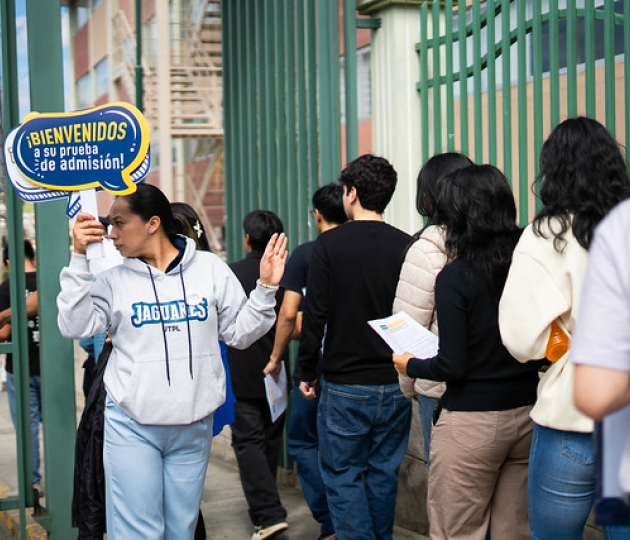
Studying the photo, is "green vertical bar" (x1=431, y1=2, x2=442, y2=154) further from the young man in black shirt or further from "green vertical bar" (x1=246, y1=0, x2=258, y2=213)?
"green vertical bar" (x1=246, y1=0, x2=258, y2=213)

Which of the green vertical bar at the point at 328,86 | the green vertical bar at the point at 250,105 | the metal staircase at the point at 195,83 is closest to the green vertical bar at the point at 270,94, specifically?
the green vertical bar at the point at 250,105

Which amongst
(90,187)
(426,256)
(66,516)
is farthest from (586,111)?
(66,516)

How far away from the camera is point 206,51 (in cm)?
2148

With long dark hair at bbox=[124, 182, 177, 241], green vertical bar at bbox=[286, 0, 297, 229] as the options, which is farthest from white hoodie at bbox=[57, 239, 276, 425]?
green vertical bar at bbox=[286, 0, 297, 229]

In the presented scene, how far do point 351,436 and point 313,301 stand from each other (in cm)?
65

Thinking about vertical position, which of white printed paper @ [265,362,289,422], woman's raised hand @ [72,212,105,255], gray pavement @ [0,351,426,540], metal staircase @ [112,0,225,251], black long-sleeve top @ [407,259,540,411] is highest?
metal staircase @ [112,0,225,251]

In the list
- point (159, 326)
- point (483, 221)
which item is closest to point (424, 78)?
point (483, 221)

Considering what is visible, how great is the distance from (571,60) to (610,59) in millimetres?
223

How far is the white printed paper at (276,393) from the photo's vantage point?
5.66 meters

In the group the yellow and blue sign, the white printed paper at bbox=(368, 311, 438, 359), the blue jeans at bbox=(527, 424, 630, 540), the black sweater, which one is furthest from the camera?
the black sweater

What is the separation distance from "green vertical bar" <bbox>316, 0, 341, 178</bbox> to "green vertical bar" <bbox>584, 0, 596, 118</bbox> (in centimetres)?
204

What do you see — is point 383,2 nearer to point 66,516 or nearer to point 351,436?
point 351,436

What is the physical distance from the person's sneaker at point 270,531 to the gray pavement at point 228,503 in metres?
0.15

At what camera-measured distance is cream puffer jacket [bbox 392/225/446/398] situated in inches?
156
